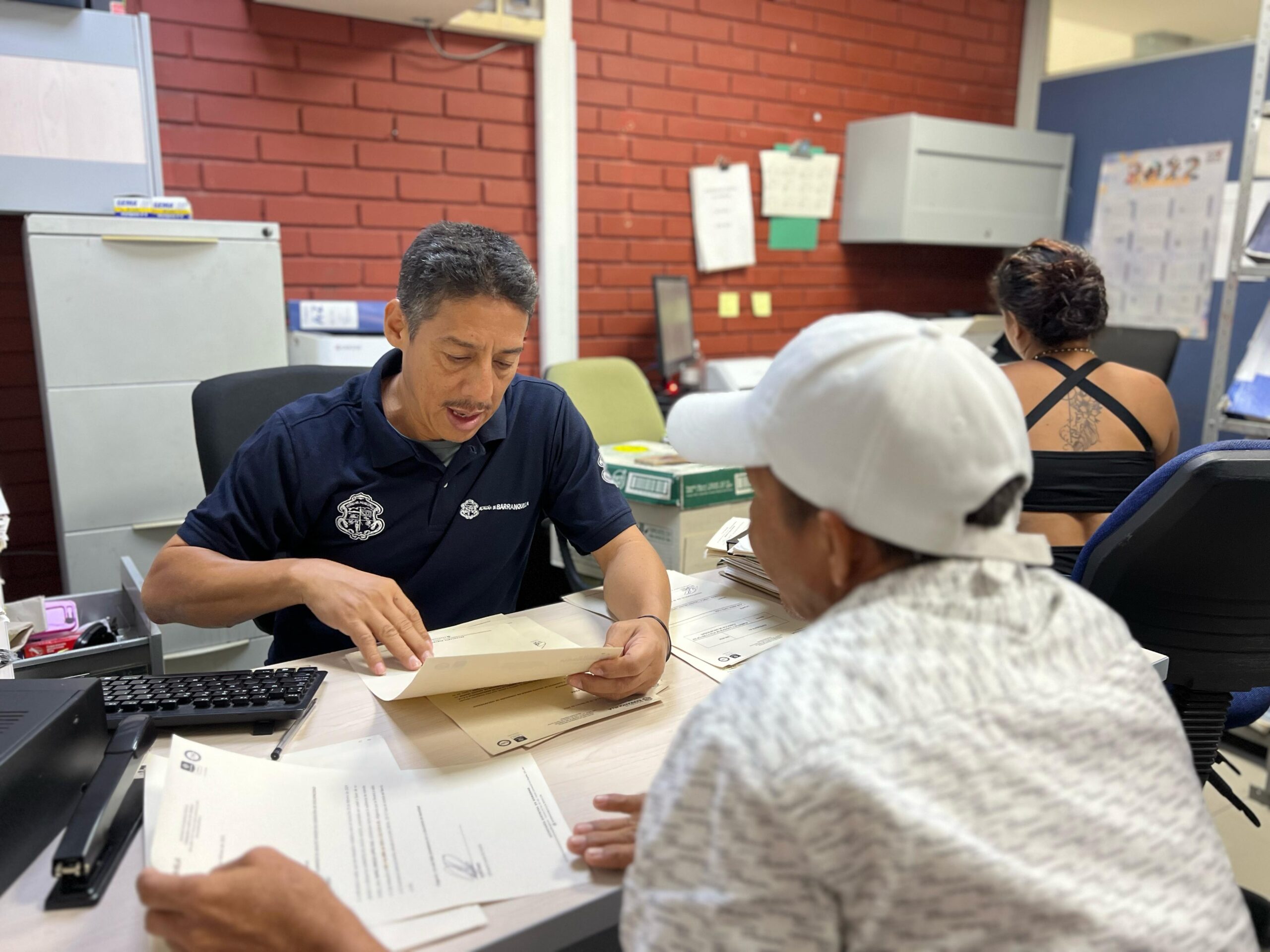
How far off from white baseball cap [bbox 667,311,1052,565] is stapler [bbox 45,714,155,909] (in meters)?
0.66

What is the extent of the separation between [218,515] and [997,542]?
113cm

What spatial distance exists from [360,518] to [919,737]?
3.54 feet

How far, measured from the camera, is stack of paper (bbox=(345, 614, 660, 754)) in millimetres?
1001

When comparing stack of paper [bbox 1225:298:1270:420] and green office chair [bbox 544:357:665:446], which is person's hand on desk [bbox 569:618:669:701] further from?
stack of paper [bbox 1225:298:1270:420]

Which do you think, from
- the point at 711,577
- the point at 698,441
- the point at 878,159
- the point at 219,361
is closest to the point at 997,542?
the point at 698,441

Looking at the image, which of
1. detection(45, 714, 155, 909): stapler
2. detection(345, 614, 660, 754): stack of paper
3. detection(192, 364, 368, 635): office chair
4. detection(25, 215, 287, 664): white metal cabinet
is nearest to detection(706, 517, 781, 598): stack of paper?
detection(345, 614, 660, 754): stack of paper

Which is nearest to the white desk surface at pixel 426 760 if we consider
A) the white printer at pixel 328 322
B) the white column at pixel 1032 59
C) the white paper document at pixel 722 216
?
the white printer at pixel 328 322

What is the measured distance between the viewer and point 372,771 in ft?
3.03

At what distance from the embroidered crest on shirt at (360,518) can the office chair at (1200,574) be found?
3.98 ft

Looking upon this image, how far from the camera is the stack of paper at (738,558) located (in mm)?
1489

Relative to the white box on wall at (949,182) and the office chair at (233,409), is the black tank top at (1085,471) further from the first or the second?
the white box on wall at (949,182)

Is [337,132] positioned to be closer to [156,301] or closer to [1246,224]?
[156,301]

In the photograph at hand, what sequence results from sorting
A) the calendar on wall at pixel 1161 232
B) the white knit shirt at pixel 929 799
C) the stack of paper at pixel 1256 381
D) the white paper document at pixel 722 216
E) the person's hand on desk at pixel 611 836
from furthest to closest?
the calendar on wall at pixel 1161 232 < the white paper document at pixel 722 216 < the stack of paper at pixel 1256 381 < the person's hand on desk at pixel 611 836 < the white knit shirt at pixel 929 799
